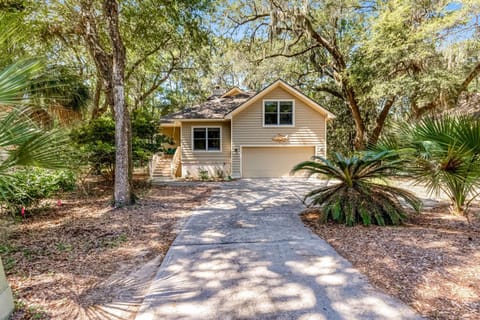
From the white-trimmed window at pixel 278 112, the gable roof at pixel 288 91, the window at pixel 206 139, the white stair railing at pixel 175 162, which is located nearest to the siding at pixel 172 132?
the white stair railing at pixel 175 162

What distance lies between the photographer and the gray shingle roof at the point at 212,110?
1312 cm

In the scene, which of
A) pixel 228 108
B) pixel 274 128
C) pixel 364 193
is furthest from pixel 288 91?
pixel 364 193

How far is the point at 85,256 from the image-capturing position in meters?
3.71

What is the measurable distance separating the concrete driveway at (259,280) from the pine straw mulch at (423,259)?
212mm

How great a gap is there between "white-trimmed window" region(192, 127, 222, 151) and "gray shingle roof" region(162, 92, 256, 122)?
693 mm

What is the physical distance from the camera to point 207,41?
8805mm

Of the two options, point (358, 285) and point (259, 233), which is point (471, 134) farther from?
point (259, 233)

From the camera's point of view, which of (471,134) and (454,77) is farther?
(454,77)

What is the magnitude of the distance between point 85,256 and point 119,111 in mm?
3868

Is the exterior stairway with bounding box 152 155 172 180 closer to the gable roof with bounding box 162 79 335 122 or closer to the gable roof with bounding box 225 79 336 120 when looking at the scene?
the gable roof with bounding box 162 79 335 122

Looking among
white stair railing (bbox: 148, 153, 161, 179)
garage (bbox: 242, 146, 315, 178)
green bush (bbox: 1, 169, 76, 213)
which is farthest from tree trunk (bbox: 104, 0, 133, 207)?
garage (bbox: 242, 146, 315, 178)

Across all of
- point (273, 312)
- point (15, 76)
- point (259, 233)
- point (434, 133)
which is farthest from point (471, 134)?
point (15, 76)

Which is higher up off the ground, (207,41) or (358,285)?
(207,41)

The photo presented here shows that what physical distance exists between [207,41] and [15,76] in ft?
24.6
